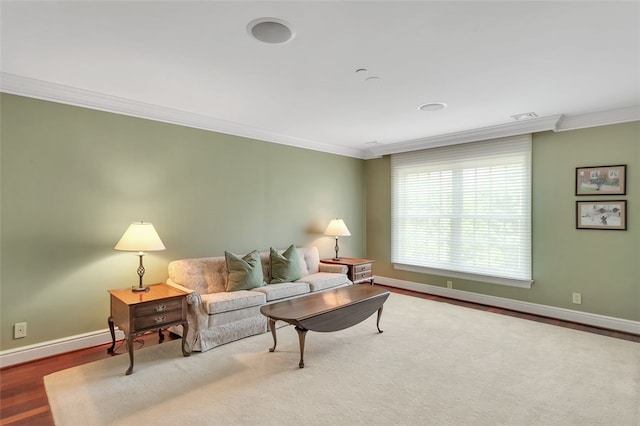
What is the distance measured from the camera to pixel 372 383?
2.58 meters

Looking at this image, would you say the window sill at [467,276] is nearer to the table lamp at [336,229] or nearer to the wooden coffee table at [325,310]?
the table lamp at [336,229]

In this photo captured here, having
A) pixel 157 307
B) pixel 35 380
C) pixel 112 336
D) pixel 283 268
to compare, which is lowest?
pixel 35 380

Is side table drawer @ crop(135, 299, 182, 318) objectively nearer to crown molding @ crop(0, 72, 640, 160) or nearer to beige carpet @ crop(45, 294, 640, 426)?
beige carpet @ crop(45, 294, 640, 426)

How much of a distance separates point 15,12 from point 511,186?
5072 millimetres

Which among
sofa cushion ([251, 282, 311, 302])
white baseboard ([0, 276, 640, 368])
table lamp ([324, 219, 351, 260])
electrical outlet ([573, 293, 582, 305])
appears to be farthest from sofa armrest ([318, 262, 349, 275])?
electrical outlet ([573, 293, 582, 305])

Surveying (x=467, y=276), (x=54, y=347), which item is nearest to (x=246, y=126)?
(x=54, y=347)

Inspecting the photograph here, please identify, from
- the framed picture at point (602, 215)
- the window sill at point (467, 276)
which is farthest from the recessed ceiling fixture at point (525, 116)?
the window sill at point (467, 276)

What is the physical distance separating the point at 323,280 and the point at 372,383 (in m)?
1.86

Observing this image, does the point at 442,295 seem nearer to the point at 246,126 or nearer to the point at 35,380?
the point at 246,126

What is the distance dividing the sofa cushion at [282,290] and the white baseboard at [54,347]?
1497 millimetres

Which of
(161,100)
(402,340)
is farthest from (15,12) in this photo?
(402,340)

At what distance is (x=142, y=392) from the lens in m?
2.45

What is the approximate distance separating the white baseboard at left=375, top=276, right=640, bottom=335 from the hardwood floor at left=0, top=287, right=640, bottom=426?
0.33ft

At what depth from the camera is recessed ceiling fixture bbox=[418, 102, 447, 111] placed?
3.53 m
